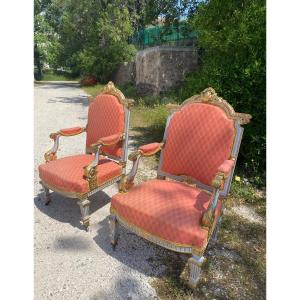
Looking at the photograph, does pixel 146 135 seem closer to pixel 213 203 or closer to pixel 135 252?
pixel 135 252

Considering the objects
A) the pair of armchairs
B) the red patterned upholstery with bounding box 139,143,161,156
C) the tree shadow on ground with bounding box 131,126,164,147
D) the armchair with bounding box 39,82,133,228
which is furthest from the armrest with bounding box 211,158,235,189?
the tree shadow on ground with bounding box 131,126,164,147

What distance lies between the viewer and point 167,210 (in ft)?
8.25

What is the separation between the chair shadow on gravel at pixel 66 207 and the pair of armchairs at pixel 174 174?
425mm

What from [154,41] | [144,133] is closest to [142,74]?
[154,41]

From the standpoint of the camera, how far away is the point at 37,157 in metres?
5.79

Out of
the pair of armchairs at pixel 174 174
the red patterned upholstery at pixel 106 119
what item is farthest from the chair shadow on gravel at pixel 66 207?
the red patterned upholstery at pixel 106 119

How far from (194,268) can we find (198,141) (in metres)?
1.21

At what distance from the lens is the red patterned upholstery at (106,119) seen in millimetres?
3621

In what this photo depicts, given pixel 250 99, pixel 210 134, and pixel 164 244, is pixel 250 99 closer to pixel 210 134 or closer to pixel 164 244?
pixel 210 134

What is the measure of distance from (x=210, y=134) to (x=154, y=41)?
44.1 feet

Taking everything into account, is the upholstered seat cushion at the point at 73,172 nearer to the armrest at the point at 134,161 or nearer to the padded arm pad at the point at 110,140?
the padded arm pad at the point at 110,140

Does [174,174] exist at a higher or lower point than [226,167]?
lower

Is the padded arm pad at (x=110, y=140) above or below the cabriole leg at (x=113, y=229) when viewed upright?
above

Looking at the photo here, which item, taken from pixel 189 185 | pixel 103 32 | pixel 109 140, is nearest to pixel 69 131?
pixel 109 140
